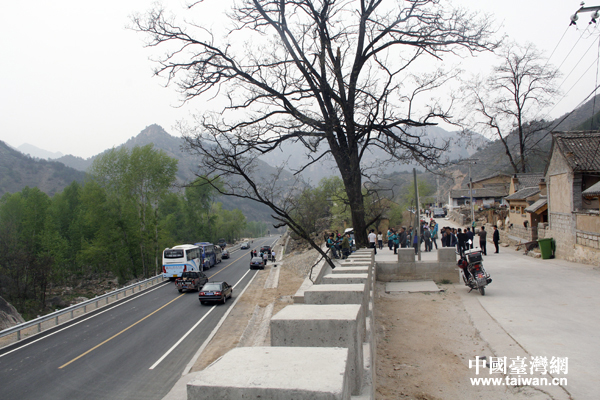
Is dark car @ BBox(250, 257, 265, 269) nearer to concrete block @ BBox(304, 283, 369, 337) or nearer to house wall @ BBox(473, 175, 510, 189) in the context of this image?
concrete block @ BBox(304, 283, 369, 337)

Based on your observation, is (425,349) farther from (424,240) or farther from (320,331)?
(424,240)

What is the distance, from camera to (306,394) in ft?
6.03

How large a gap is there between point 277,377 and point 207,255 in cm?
4842

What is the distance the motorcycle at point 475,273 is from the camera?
1160cm

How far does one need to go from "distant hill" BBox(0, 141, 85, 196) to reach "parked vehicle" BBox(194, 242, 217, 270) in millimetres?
97860

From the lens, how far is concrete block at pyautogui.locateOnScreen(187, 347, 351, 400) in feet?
6.13

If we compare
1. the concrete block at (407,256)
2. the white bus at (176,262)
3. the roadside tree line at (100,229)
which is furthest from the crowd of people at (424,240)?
the roadside tree line at (100,229)

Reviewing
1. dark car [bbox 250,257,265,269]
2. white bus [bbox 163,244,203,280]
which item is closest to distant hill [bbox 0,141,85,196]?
dark car [bbox 250,257,265,269]

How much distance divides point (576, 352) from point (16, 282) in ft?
164

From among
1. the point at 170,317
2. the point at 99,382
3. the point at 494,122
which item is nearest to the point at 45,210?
the point at 170,317

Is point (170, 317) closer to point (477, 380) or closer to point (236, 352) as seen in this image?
point (477, 380)

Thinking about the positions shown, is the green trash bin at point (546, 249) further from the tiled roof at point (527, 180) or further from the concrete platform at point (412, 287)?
the tiled roof at point (527, 180)

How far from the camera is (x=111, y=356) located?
13.6 m

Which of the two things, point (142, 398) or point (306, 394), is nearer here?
point (306, 394)
